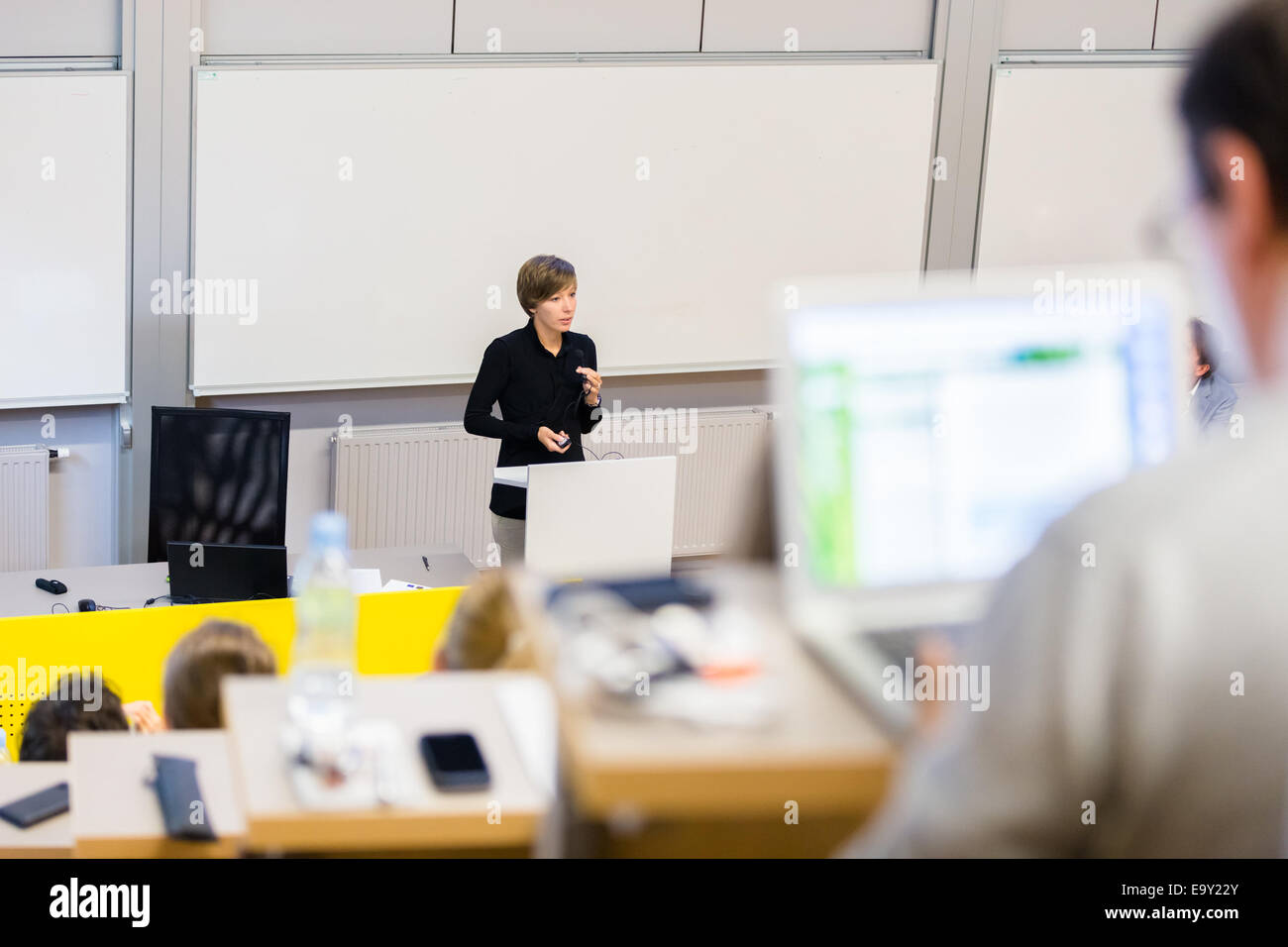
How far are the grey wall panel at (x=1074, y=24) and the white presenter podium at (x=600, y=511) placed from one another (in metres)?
2.95

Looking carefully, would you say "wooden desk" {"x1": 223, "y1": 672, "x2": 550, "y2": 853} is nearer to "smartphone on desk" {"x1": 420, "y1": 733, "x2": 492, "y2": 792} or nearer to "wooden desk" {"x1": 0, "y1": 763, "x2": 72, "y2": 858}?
"smartphone on desk" {"x1": 420, "y1": 733, "x2": 492, "y2": 792}

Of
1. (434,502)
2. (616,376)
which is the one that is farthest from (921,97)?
(434,502)

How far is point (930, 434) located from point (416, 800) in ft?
0.96

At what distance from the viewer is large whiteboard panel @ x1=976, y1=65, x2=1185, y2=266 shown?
17.9 feet

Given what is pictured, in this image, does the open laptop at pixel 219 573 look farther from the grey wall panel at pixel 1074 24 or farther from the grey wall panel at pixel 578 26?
the grey wall panel at pixel 1074 24

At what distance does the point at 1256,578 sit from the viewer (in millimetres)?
469

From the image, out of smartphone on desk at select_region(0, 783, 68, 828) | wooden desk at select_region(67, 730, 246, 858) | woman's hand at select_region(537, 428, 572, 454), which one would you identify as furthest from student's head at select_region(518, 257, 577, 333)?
wooden desk at select_region(67, 730, 246, 858)

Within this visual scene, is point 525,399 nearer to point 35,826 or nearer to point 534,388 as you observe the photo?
point 534,388

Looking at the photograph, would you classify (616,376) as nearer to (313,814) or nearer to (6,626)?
(6,626)

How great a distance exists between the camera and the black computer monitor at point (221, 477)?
390cm

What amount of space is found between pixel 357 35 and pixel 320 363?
1.16 m

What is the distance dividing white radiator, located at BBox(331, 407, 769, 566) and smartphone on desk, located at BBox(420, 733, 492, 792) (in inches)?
163

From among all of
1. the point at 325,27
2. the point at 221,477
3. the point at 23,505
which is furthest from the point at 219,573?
the point at 325,27

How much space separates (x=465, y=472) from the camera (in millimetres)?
5152
